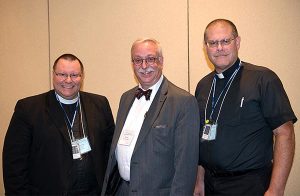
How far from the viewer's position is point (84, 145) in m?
2.36

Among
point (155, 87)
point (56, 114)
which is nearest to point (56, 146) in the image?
point (56, 114)

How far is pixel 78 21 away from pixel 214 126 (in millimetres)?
2112

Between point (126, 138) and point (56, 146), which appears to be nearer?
point (126, 138)

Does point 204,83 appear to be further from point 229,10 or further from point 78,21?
point 78,21

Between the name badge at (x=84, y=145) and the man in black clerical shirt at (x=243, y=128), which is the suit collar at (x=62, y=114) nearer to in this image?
the name badge at (x=84, y=145)

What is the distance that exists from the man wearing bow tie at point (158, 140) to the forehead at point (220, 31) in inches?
16.4

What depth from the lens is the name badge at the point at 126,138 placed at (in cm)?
212

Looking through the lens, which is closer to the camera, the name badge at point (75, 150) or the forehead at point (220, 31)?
the forehead at point (220, 31)

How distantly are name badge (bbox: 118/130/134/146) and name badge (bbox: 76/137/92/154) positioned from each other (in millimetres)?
326

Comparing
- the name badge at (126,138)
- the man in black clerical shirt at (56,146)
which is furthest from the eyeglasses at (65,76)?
the name badge at (126,138)

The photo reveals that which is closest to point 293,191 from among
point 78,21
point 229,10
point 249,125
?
point 249,125

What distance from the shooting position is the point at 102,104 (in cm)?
266

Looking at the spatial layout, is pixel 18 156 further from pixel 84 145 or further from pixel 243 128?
pixel 243 128

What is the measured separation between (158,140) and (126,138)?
0.30 m
